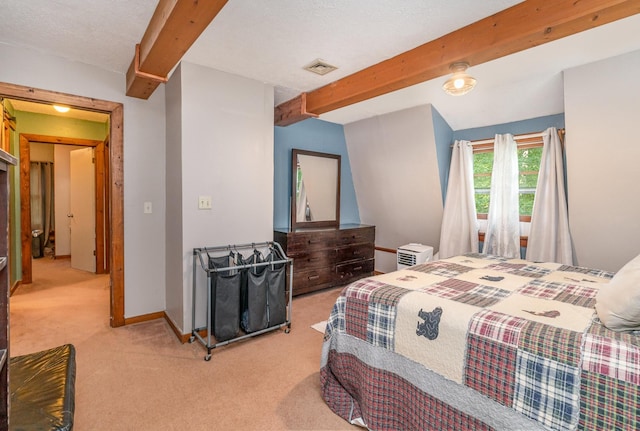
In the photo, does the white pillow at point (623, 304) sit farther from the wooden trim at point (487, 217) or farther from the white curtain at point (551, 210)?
the wooden trim at point (487, 217)

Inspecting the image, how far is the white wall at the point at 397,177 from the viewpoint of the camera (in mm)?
3828

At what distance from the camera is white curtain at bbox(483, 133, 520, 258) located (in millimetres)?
3477

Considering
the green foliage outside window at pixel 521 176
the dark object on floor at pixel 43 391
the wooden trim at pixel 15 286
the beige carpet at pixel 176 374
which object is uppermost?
the green foliage outside window at pixel 521 176

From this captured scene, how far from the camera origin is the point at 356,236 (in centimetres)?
435

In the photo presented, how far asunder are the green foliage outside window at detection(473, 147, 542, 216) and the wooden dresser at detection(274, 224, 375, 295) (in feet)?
4.86

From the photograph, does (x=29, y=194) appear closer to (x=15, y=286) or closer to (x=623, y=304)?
(x=15, y=286)

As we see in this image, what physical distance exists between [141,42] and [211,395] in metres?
2.50

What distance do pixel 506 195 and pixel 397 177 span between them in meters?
1.31

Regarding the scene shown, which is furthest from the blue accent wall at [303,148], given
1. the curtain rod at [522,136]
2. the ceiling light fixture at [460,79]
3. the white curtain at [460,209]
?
the ceiling light fixture at [460,79]

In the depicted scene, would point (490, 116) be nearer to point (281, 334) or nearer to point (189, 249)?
point (281, 334)

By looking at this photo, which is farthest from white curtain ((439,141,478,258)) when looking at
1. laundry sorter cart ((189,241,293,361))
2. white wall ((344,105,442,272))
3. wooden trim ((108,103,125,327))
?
wooden trim ((108,103,125,327))

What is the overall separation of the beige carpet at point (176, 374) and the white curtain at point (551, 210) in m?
2.35

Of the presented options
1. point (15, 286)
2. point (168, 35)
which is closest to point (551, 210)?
point (168, 35)

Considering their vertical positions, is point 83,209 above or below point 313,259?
above
